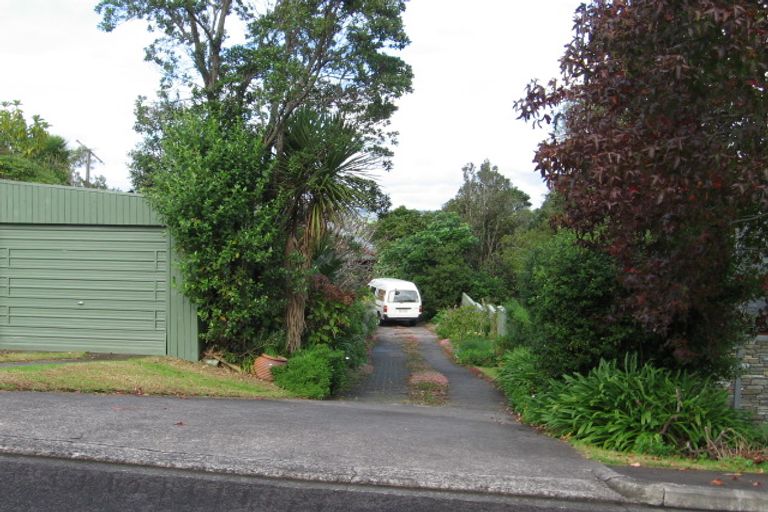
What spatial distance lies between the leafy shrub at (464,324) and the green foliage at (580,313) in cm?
1322

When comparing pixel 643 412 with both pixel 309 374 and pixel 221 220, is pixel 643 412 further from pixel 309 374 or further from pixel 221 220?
pixel 221 220

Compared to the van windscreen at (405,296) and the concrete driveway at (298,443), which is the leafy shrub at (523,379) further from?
the van windscreen at (405,296)

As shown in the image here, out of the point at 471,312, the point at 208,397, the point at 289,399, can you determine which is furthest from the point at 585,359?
the point at 471,312

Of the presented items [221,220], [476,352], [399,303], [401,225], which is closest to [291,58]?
[221,220]

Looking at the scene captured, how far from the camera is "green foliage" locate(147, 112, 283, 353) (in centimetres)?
1070

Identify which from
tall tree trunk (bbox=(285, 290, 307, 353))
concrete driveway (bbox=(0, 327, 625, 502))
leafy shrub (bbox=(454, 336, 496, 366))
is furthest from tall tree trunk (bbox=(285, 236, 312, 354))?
leafy shrub (bbox=(454, 336, 496, 366))

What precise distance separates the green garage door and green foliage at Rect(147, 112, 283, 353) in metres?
0.77

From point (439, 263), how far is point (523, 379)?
80.6ft

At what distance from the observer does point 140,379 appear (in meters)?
9.51

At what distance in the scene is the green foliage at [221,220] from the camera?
1070 centimetres

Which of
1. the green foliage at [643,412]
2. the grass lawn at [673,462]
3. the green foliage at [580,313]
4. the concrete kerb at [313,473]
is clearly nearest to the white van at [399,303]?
the green foliage at [580,313]

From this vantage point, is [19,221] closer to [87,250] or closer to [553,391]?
[87,250]

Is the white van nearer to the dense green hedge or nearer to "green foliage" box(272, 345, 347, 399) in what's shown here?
"green foliage" box(272, 345, 347, 399)

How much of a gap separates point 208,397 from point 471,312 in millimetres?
17548
